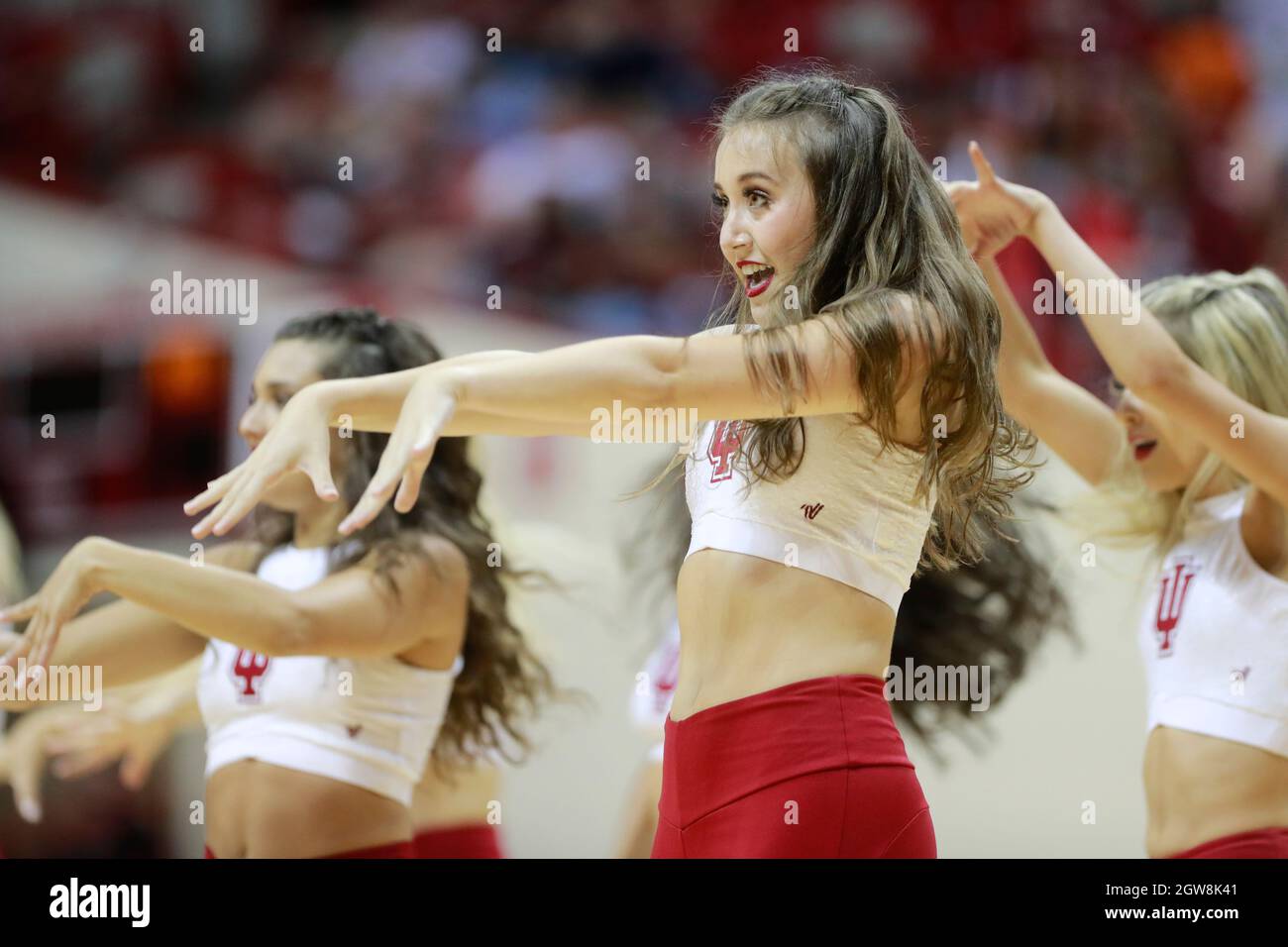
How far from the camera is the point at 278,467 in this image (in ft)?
7.15

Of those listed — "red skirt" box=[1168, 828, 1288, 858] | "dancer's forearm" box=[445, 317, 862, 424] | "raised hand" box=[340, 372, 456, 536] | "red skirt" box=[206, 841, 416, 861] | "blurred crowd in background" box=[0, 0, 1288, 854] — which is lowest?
"red skirt" box=[1168, 828, 1288, 858]

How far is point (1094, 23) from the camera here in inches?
303

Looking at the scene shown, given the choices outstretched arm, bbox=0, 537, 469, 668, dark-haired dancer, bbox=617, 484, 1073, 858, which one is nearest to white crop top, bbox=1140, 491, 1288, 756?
dark-haired dancer, bbox=617, 484, 1073, 858

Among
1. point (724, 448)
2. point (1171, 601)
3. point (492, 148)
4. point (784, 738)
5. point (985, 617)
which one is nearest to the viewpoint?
point (784, 738)

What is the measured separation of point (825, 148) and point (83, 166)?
20.5 feet

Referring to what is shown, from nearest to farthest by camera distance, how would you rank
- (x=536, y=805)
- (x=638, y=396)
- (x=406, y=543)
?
(x=638, y=396), (x=406, y=543), (x=536, y=805)

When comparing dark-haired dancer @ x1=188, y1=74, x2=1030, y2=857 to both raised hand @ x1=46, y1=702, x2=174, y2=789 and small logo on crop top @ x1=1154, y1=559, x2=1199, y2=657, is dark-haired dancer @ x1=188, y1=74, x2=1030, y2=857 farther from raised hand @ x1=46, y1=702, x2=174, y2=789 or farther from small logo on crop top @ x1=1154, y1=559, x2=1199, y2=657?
raised hand @ x1=46, y1=702, x2=174, y2=789

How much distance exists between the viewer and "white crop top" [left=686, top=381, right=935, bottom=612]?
8.08 feet

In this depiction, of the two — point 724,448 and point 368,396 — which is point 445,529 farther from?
point 368,396

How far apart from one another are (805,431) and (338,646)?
1202mm

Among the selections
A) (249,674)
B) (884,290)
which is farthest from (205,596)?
(884,290)
